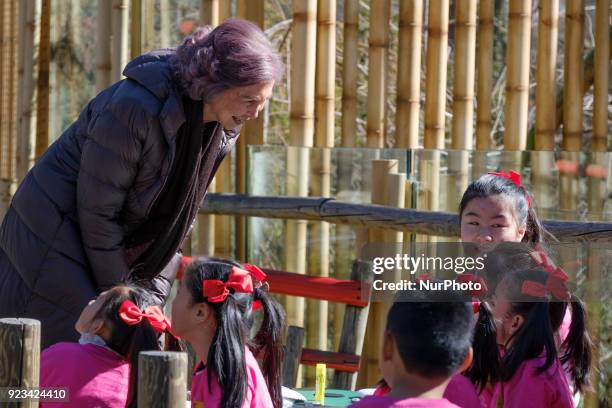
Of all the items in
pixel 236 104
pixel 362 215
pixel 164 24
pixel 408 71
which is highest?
pixel 164 24

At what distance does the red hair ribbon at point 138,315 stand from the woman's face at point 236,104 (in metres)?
0.45

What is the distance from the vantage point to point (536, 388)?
2.41 meters

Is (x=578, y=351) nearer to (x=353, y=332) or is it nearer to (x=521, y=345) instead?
(x=521, y=345)

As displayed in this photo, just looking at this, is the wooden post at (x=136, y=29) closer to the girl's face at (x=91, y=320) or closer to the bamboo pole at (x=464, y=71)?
the bamboo pole at (x=464, y=71)

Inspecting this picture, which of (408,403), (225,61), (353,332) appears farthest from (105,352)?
(353,332)

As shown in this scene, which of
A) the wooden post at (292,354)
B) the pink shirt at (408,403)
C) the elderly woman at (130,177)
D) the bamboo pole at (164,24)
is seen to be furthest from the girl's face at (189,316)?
the bamboo pole at (164,24)

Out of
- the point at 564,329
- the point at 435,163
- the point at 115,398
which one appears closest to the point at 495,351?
the point at 564,329

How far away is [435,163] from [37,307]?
1812mm

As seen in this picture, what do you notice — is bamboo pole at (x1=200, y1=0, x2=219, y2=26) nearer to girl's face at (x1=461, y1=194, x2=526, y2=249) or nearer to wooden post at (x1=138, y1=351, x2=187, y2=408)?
girl's face at (x1=461, y1=194, x2=526, y2=249)

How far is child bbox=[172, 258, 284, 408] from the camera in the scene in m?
2.42

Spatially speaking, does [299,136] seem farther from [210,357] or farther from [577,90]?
[210,357]

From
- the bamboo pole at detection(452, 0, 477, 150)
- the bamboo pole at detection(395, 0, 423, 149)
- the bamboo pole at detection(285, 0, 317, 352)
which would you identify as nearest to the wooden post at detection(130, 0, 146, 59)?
the bamboo pole at detection(285, 0, 317, 352)

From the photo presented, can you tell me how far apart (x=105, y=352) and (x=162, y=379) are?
73 cm

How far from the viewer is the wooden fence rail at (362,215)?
3482mm
